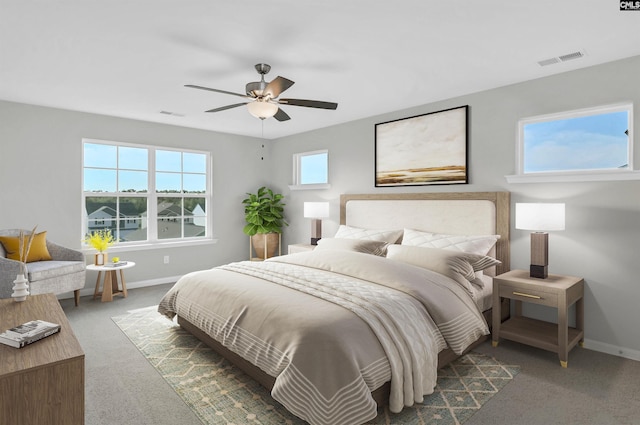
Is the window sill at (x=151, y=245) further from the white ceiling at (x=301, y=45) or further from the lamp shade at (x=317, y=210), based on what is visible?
the white ceiling at (x=301, y=45)

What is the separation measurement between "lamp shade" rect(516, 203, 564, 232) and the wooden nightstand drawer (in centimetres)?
52

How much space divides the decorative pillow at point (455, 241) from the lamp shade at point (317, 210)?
57.0 inches

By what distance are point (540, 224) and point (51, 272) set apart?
4.84 meters

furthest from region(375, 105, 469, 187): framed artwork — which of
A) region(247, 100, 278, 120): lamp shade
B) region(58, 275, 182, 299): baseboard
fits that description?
region(58, 275, 182, 299): baseboard

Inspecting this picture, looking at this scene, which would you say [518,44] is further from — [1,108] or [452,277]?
[1,108]

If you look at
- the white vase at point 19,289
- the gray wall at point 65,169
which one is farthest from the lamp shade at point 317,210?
the white vase at point 19,289

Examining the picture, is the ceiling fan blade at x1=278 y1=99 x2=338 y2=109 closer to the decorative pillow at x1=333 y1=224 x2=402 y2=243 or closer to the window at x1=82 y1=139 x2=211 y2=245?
the decorative pillow at x1=333 y1=224 x2=402 y2=243

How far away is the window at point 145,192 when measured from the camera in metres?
4.99

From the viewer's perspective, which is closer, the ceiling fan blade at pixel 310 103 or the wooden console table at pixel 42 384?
the wooden console table at pixel 42 384

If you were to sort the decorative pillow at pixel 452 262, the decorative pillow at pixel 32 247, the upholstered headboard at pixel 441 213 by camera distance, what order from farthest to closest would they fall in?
1. the decorative pillow at pixel 32 247
2. the upholstered headboard at pixel 441 213
3. the decorative pillow at pixel 452 262

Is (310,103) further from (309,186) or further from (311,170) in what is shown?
(311,170)

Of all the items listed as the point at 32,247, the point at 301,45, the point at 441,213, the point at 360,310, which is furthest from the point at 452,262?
the point at 32,247

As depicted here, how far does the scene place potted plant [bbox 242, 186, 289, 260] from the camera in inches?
237

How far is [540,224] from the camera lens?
3.01 metres
